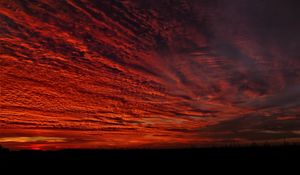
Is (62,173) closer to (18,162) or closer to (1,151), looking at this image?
(18,162)

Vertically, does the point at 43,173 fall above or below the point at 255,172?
below

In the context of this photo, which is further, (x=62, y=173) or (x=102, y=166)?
(x=102, y=166)

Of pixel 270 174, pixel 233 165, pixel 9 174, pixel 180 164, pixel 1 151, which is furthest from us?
pixel 1 151

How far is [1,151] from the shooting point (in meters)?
22.1

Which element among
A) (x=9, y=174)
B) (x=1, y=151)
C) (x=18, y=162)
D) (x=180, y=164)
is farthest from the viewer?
(x=1, y=151)

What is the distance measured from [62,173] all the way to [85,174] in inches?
54.2

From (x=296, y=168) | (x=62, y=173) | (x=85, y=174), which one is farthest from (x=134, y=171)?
(x=296, y=168)

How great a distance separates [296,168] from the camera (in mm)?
10016

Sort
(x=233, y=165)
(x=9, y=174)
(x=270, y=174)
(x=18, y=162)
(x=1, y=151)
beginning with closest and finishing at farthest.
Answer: (x=270, y=174) → (x=9, y=174) → (x=233, y=165) → (x=18, y=162) → (x=1, y=151)

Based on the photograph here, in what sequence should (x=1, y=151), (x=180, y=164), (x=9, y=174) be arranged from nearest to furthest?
(x=9, y=174) → (x=180, y=164) → (x=1, y=151)

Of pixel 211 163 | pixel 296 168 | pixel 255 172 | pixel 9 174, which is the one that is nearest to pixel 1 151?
pixel 9 174

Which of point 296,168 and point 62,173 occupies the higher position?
point 296,168

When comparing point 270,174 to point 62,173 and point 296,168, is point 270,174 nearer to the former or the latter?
point 296,168

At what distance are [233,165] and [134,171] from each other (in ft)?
18.5
